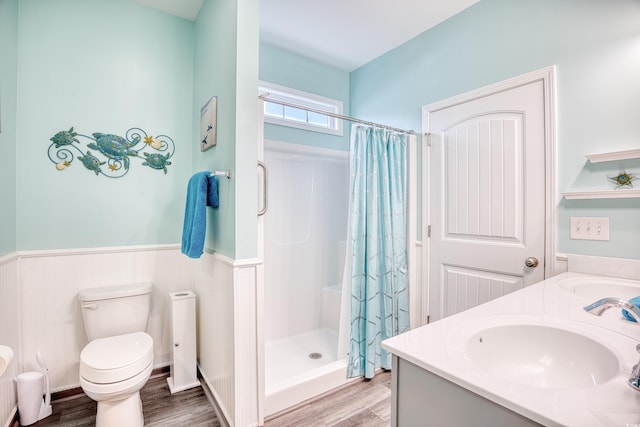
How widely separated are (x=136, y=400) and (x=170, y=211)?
122cm

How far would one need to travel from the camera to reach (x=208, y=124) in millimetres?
1972

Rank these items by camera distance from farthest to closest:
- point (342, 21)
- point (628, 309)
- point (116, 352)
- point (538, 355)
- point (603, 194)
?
point (342, 21), point (116, 352), point (603, 194), point (538, 355), point (628, 309)

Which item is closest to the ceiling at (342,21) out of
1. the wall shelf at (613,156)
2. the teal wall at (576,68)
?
the teal wall at (576,68)

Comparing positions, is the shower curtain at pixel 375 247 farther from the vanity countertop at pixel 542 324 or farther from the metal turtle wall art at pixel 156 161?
the metal turtle wall art at pixel 156 161

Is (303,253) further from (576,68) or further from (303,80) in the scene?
(576,68)

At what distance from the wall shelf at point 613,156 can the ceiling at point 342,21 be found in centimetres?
132

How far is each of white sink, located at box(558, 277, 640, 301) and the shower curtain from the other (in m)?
1.05

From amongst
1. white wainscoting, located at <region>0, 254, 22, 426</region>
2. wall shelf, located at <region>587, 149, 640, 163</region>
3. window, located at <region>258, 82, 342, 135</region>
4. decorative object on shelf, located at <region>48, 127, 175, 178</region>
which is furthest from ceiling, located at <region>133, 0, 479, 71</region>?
white wainscoting, located at <region>0, 254, 22, 426</region>

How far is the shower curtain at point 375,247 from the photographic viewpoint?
7.00 feet

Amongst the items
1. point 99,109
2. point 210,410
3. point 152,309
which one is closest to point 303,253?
point 152,309

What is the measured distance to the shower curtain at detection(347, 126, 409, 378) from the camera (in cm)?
213

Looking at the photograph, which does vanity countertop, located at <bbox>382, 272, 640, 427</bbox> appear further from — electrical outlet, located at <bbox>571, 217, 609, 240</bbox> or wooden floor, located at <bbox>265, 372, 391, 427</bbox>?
wooden floor, located at <bbox>265, 372, 391, 427</bbox>

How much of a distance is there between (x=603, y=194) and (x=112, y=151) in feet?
9.47

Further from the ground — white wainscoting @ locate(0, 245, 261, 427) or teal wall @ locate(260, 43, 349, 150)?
teal wall @ locate(260, 43, 349, 150)
